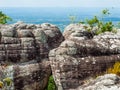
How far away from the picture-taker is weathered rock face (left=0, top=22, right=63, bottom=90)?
187 feet

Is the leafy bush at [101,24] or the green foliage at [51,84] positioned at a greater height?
the leafy bush at [101,24]

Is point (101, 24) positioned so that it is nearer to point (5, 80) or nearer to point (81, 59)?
point (81, 59)

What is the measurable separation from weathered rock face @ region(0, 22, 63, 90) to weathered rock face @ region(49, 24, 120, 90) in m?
5.52

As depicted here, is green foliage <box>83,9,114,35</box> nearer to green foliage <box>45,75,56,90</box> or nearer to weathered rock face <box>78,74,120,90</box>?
green foliage <box>45,75,56,90</box>

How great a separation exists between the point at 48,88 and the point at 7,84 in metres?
5.61

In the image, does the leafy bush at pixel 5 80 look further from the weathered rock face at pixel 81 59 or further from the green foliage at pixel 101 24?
the green foliage at pixel 101 24

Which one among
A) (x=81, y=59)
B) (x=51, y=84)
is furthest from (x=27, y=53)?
(x=81, y=59)

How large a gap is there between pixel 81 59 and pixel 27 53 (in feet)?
42.4

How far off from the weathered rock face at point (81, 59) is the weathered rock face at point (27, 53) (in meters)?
5.52

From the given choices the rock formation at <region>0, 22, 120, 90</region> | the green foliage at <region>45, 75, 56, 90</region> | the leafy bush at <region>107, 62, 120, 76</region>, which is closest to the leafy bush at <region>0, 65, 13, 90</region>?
the rock formation at <region>0, 22, 120, 90</region>

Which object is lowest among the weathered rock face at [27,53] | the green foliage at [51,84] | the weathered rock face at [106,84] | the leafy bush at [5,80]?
the green foliage at [51,84]

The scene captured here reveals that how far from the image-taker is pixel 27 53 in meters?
62.9

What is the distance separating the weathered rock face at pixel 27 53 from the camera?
56.9m

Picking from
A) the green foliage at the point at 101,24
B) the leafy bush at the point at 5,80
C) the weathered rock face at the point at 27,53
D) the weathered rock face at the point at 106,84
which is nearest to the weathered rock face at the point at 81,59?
the weathered rock face at the point at 27,53
